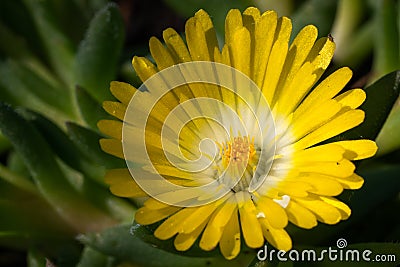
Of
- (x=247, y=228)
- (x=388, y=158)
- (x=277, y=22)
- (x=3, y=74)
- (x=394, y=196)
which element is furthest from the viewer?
(x=3, y=74)

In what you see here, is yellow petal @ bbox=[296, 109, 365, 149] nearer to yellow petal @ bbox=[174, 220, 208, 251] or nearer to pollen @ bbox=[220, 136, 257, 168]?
pollen @ bbox=[220, 136, 257, 168]

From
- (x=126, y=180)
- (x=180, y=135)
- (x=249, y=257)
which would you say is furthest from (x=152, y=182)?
(x=249, y=257)

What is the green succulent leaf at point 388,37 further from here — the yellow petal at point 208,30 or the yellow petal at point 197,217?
the yellow petal at point 197,217

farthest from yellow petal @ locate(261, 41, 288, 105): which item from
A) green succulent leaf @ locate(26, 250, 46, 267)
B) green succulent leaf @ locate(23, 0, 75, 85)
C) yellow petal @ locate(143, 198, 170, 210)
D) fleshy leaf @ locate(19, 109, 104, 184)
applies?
green succulent leaf @ locate(23, 0, 75, 85)

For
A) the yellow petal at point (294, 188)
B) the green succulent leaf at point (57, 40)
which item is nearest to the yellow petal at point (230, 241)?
the yellow petal at point (294, 188)

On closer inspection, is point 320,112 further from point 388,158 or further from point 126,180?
point 388,158

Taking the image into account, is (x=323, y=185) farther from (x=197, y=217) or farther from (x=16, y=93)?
(x=16, y=93)
